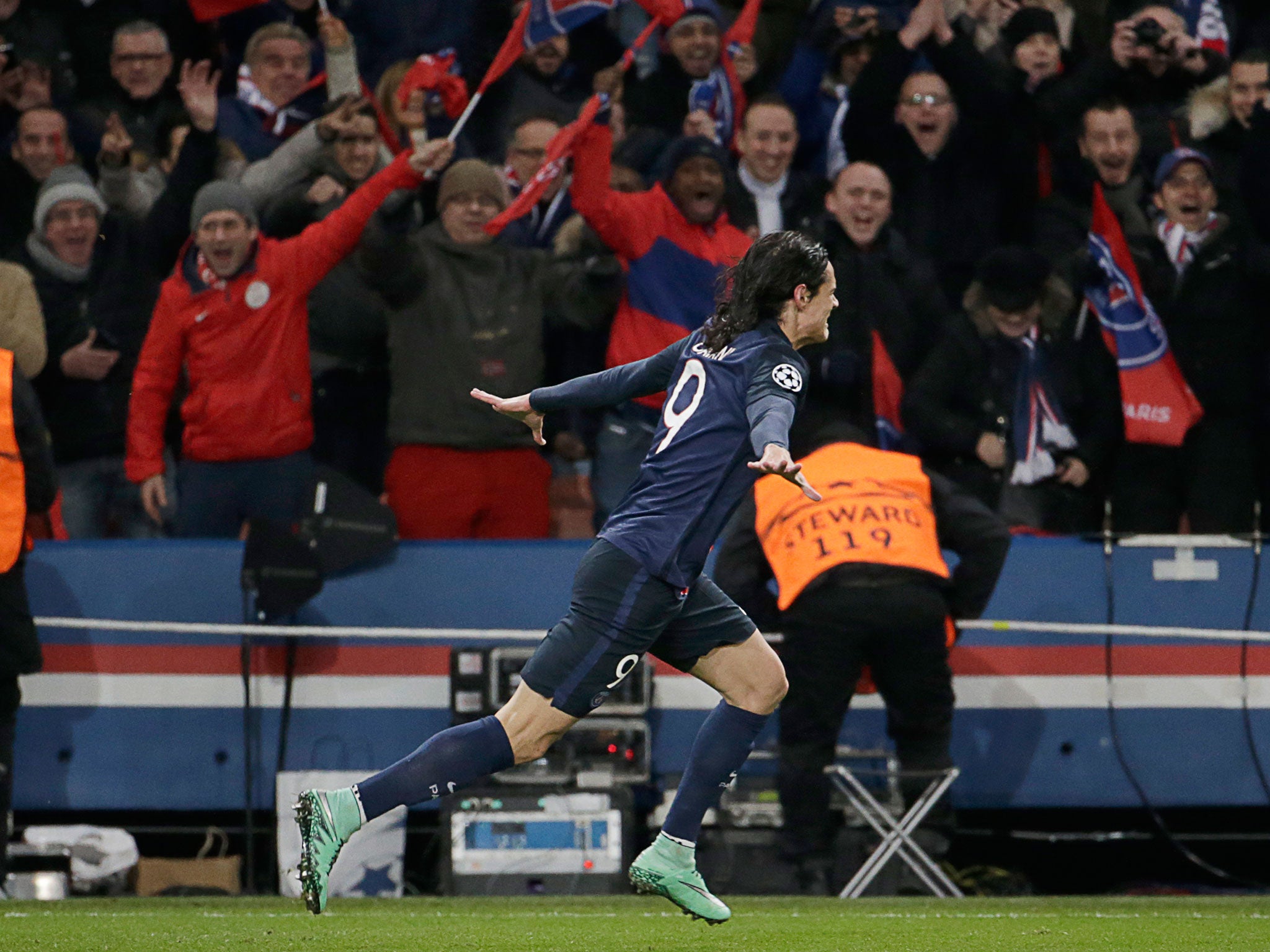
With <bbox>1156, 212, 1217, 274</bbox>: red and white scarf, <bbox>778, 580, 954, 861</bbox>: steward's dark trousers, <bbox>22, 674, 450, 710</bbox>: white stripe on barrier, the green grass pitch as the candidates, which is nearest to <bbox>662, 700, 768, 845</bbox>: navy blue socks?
the green grass pitch

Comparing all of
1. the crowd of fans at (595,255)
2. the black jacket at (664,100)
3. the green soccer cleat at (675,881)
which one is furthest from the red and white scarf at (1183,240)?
the green soccer cleat at (675,881)

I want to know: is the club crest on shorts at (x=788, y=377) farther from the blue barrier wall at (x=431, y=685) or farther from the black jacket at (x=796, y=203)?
the black jacket at (x=796, y=203)

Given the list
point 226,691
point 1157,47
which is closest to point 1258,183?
point 1157,47

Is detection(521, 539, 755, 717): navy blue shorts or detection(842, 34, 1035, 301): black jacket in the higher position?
detection(842, 34, 1035, 301): black jacket

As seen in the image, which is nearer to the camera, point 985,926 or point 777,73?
point 985,926

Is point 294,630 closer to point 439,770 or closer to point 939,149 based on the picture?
point 439,770

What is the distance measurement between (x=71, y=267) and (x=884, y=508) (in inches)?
160

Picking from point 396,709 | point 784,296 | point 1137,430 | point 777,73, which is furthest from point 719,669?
point 777,73

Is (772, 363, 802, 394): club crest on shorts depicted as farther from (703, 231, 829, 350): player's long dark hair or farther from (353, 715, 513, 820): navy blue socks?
(353, 715, 513, 820): navy blue socks

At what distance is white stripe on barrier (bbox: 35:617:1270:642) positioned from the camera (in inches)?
321

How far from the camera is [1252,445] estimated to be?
28.5ft

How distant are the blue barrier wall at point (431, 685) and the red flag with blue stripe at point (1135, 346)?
63cm

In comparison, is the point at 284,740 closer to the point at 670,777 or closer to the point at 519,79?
the point at 670,777

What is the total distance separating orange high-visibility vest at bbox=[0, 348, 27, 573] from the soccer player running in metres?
2.41
